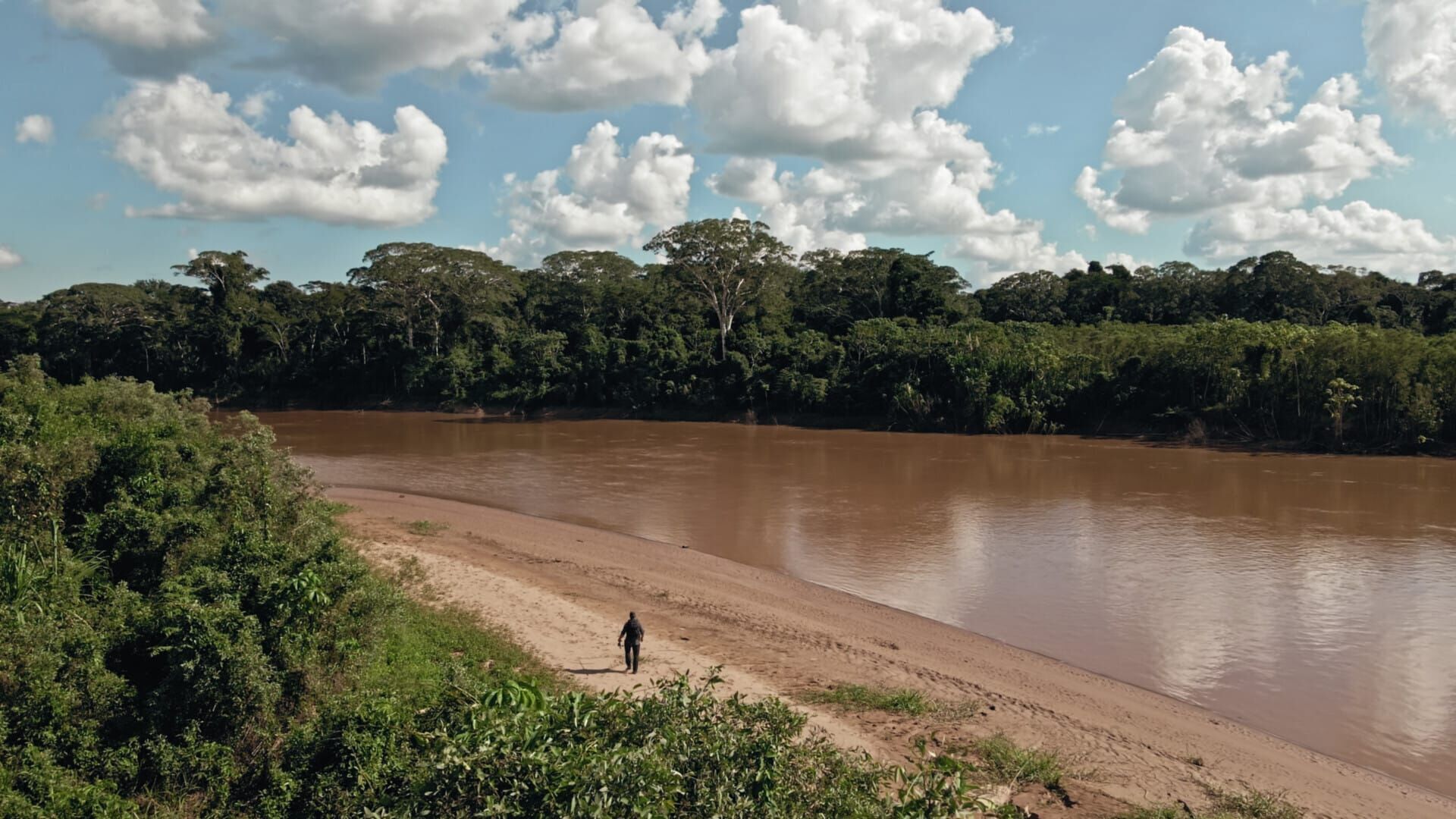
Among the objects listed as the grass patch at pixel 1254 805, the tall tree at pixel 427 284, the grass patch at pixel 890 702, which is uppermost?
the tall tree at pixel 427 284

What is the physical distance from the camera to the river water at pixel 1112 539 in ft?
38.1

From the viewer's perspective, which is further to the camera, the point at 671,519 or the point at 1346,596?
the point at 671,519

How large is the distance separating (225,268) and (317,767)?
62.2 metres

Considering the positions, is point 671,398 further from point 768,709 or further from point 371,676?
point 768,709

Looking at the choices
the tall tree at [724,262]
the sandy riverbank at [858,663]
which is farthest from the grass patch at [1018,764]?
the tall tree at [724,262]

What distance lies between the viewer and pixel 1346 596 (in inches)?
594

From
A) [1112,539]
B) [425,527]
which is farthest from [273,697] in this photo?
[1112,539]

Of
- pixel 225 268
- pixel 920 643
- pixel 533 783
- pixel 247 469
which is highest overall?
pixel 225 268

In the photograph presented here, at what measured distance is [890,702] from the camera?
9930 millimetres

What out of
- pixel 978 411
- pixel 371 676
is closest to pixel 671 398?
pixel 978 411

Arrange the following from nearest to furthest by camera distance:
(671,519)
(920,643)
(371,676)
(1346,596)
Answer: (371,676) < (920,643) < (1346,596) < (671,519)

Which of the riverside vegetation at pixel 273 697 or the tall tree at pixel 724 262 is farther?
the tall tree at pixel 724 262

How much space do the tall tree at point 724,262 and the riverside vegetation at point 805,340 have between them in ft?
0.42

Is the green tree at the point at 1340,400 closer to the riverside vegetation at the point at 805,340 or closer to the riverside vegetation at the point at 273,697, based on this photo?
the riverside vegetation at the point at 805,340
